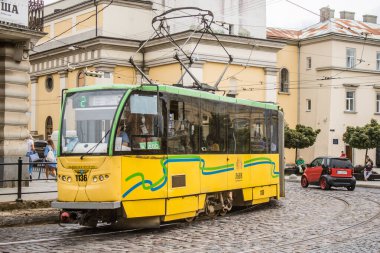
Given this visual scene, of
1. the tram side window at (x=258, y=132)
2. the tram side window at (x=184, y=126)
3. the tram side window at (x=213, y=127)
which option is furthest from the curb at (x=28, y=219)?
the tram side window at (x=258, y=132)

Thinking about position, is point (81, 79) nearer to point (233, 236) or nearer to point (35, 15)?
point (35, 15)

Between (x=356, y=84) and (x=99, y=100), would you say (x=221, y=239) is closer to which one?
(x=99, y=100)

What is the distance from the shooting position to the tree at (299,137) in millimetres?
51344

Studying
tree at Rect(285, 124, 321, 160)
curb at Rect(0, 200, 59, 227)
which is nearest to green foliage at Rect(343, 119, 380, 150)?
tree at Rect(285, 124, 321, 160)

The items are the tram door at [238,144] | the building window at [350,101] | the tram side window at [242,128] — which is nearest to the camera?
the tram door at [238,144]

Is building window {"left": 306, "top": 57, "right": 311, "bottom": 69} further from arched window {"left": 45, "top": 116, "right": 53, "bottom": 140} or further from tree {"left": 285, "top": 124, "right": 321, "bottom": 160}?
arched window {"left": 45, "top": 116, "right": 53, "bottom": 140}

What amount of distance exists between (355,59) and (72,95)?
4701 cm

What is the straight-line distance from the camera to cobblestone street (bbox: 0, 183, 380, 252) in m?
11.6

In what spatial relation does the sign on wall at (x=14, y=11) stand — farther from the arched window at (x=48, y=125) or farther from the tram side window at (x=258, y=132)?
the arched window at (x=48, y=125)

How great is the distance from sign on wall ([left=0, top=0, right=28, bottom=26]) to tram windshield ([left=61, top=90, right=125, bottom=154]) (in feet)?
24.4

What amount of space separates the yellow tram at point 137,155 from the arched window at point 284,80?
44.1 m

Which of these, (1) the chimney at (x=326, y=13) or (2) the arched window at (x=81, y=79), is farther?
(1) the chimney at (x=326, y=13)

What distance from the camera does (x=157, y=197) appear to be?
549 inches

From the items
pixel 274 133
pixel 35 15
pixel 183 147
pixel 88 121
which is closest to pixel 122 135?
pixel 88 121
